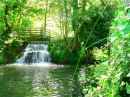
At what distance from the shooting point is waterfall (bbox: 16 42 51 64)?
27.9 metres

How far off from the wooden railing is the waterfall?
2.14 meters

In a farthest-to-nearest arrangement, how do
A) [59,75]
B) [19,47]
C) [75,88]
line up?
[19,47] → [59,75] → [75,88]

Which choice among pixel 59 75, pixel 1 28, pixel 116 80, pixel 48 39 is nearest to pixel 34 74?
pixel 59 75

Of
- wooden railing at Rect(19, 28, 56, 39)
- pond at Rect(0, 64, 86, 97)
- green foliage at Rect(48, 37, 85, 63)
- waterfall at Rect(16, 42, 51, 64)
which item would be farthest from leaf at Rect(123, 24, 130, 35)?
wooden railing at Rect(19, 28, 56, 39)

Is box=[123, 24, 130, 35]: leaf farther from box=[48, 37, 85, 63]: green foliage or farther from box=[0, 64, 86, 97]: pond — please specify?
box=[48, 37, 85, 63]: green foliage

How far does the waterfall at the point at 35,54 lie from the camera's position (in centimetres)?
2794

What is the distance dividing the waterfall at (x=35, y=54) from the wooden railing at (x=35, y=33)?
7.02 ft

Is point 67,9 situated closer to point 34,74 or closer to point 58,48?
point 58,48

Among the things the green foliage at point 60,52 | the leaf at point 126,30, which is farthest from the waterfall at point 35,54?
the leaf at point 126,30

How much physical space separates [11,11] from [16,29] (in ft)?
6.83

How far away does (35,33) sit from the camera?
32.8 meters

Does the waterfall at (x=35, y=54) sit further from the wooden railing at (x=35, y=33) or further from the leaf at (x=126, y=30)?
the leaf at (x=126, y=30)

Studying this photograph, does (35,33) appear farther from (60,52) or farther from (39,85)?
(39,85)

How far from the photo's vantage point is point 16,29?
3159cm
